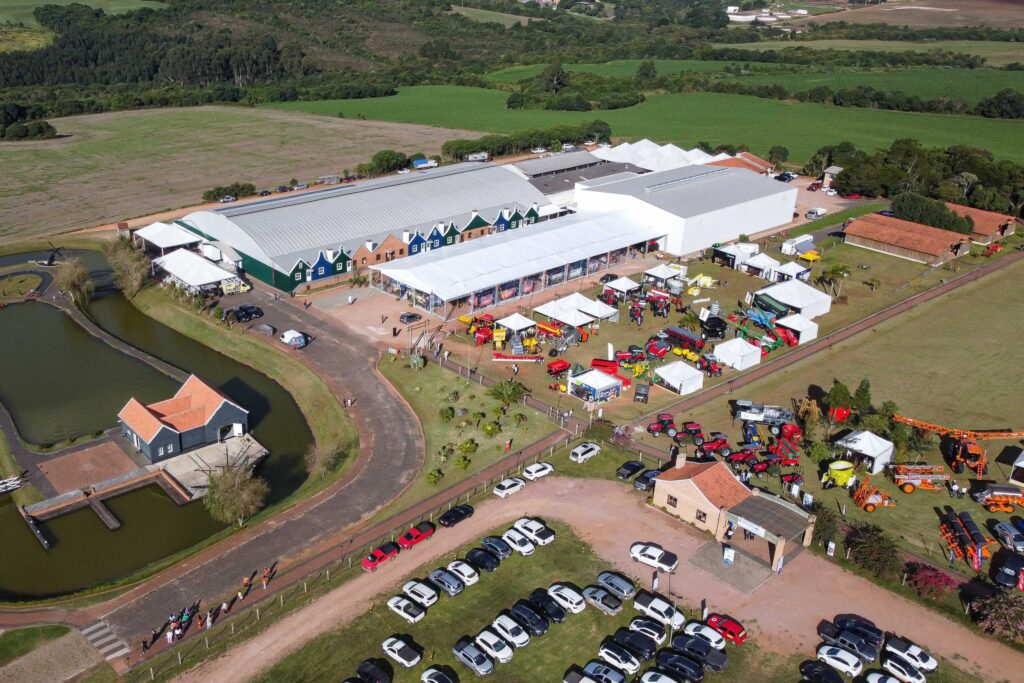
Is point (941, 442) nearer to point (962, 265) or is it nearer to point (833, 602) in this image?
point (833, 602)

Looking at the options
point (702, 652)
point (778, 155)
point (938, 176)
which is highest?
point (938, 176)

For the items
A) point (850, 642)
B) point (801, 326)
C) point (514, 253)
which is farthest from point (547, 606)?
point (514, 253)

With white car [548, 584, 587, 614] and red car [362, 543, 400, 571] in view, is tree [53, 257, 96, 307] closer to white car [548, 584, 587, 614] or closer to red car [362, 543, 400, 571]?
red car [362, 543, 400, 571]

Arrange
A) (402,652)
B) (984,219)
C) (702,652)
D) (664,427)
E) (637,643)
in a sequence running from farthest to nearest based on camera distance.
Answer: (984,219) < (664,427) < (637,643) < (702,652) < (402,652)

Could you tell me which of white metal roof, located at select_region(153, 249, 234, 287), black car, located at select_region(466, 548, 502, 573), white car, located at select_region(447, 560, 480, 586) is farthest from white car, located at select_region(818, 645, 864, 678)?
white metal roof, located at select_region(153, 249, 234, 287)

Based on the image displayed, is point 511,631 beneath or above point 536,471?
beneath

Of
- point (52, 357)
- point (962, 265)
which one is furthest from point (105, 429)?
point (962, 265)

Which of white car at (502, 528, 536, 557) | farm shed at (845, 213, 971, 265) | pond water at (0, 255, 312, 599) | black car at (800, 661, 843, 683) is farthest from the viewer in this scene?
farm shed at (845, 213, 971, 265)

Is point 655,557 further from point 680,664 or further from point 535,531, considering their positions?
point 680,664

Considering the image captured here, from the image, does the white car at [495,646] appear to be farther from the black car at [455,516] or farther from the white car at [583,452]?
the white car at [583,452]
